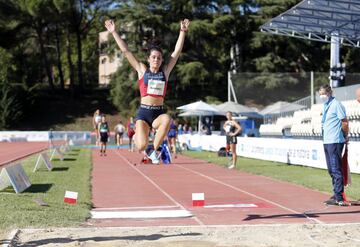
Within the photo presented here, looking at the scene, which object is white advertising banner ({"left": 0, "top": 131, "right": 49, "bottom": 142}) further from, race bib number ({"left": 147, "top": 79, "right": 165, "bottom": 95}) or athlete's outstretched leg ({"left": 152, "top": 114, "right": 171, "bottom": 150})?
race bib number ({"left": 147, "top": 79, "right": 165, "bottom": 95})

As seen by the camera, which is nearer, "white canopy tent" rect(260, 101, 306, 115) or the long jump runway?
the long jump runway

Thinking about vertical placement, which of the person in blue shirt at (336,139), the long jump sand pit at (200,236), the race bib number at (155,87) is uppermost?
the race bib number at (155,87)

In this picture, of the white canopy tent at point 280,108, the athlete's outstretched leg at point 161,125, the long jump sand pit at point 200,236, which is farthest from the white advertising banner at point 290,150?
the long jump sand pit at point 200,236

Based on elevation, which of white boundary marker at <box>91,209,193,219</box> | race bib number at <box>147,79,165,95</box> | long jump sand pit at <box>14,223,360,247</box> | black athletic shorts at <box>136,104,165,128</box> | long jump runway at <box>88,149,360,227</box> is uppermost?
race bib number at <box>147,79,165,95</box>

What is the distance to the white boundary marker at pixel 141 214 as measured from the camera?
8.96 m

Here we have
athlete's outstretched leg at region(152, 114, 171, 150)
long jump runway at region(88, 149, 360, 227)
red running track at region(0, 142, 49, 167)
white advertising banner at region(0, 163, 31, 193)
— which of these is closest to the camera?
long jump runway at region(88, 149, 360, 227)

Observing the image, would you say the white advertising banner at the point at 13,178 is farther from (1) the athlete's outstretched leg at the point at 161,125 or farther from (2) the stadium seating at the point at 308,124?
(2) the stadium seating at the point at 308,124

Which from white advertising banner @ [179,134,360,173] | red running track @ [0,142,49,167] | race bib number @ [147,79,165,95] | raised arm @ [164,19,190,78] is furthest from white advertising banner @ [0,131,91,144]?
race bib number @ [147,79,165,95]

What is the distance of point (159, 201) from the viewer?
11.1 m

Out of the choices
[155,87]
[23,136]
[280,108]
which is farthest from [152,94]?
[23,136]

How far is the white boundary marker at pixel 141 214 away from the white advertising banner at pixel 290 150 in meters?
8.97

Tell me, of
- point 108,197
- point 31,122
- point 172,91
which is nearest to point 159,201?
point 108,197

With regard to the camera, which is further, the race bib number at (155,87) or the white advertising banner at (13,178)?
the white advertising banner at (13,178)

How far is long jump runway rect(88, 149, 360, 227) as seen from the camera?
28.5ft
